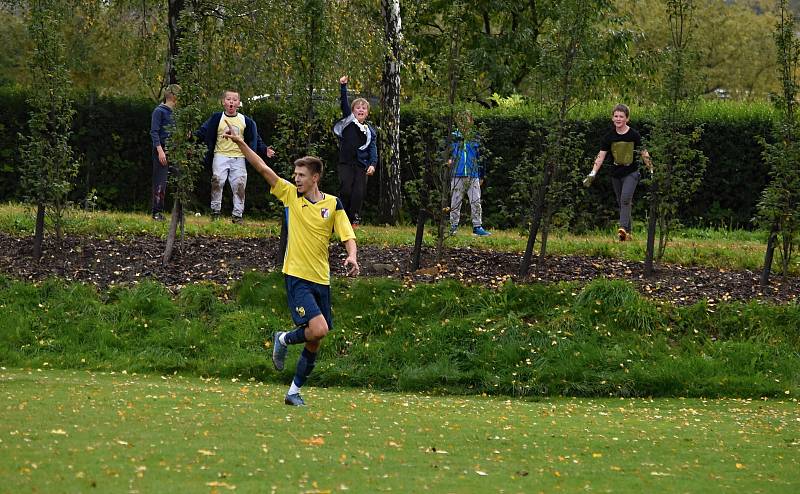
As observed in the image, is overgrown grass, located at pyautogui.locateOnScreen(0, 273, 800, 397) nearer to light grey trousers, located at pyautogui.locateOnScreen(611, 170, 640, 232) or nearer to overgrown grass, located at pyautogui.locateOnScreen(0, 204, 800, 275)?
overgrown grass, located at pyautogui.locateOnScreen(0, 204, 800, 275)

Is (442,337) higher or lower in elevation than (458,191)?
lower

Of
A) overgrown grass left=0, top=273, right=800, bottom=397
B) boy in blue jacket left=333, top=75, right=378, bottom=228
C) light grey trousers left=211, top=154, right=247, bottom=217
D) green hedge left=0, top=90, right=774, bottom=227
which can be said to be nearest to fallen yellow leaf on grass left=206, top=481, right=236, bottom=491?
overgrown grass left=0, top=273, right=800, bottom=397

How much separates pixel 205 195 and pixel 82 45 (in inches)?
342

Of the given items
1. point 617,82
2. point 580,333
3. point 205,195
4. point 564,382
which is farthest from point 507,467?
point 617,82

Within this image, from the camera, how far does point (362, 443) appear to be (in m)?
9.37

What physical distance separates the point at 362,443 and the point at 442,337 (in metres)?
5.92

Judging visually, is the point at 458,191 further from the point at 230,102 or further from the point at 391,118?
the point at 391,118

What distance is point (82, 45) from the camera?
30844mm

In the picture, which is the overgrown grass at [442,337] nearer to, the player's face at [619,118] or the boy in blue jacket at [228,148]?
the boy in blue jacket at [228,148]

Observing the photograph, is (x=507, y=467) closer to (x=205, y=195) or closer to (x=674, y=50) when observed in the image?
(x=674, y=50)

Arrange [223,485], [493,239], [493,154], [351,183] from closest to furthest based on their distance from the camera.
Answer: [223,485] → [351,183] → [493,239] → [493,154]

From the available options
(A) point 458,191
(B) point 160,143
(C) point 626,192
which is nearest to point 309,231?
(A) point 458,191

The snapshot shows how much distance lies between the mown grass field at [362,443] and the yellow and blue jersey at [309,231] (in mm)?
1283

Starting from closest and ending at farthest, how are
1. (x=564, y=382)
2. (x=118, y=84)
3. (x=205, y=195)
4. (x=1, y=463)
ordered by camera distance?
(x=1, y=463) → (x=564, y=382) → (x=205, y=195) → (x=118, y=84)
